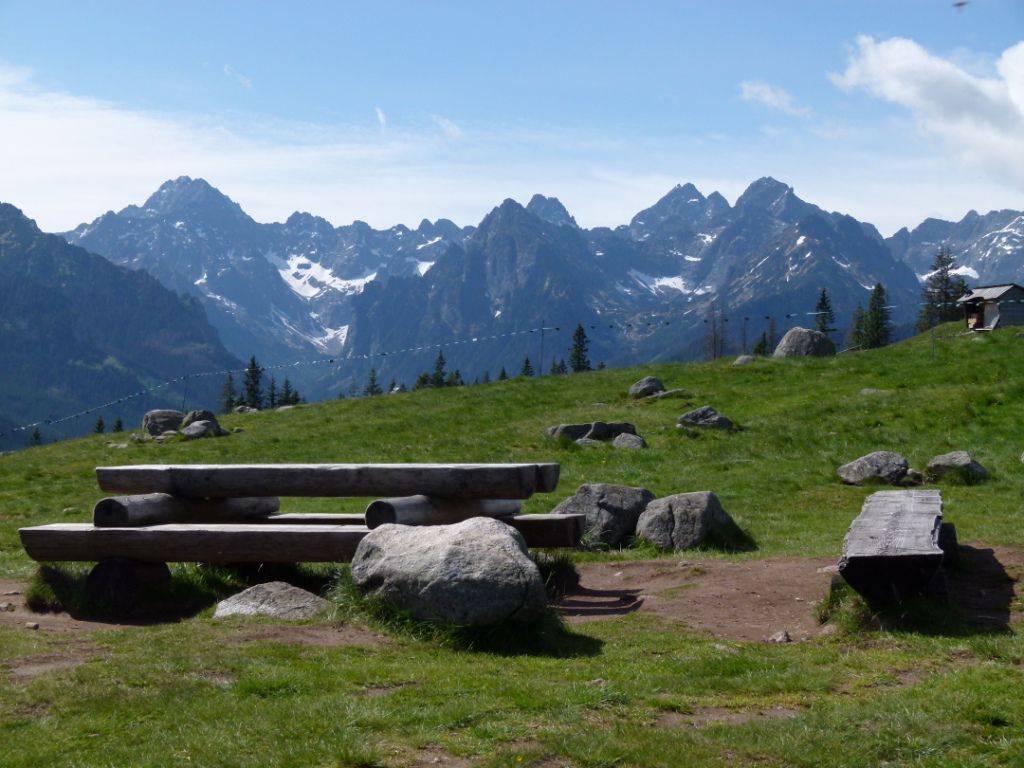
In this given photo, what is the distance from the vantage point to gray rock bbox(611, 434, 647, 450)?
3325 cm

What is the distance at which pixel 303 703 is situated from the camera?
930cm

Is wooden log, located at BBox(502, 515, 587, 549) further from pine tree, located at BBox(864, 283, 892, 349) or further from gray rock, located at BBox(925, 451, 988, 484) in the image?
pine tree, located at BBox(864, 283, 892, 349)

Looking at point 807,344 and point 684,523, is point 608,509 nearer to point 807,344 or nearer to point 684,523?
point 684,523

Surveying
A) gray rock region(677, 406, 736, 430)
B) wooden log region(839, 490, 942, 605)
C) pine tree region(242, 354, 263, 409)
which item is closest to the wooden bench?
wooden log region(839, 490, 942, 605)

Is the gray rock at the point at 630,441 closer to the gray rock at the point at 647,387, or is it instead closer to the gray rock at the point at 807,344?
the gray rock at the point at 647,387

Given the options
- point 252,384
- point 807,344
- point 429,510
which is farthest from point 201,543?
point 252,384

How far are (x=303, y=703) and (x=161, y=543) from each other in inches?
286

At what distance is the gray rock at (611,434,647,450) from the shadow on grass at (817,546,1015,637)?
18385 mm

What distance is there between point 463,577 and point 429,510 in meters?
4.44

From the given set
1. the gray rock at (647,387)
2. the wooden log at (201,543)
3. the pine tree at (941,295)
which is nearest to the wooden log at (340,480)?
the wooden log at (201,543)

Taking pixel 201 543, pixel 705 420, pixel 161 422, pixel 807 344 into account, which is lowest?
pixel 201 543

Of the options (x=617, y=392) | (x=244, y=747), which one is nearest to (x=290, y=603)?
(x=244, y=747)

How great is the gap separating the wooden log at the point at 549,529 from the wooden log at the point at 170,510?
5.10 m

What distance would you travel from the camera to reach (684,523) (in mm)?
19406
